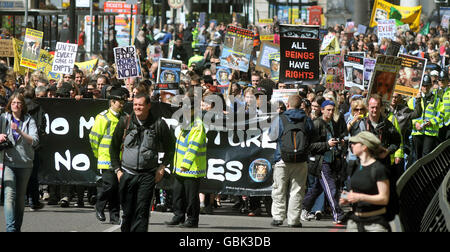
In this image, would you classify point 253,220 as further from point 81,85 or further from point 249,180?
point 81,85

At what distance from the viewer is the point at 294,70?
49.9 feet

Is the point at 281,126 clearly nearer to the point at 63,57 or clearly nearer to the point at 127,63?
the point at 127,63

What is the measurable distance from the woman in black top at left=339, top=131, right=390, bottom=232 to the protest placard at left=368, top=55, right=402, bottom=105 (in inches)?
216

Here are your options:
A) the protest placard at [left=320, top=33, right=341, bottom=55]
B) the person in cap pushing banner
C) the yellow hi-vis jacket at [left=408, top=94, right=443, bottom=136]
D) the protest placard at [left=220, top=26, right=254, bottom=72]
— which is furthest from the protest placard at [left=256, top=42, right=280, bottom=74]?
the person in cap pushing banner

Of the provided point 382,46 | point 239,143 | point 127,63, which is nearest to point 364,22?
point 382,46

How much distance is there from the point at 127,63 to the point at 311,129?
5962mm

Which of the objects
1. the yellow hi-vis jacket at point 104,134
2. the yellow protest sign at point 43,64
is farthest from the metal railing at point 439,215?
the yellow protest sign at point 43,64

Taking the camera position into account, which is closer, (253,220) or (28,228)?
(28,228)

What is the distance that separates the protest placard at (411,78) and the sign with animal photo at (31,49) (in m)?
7.32

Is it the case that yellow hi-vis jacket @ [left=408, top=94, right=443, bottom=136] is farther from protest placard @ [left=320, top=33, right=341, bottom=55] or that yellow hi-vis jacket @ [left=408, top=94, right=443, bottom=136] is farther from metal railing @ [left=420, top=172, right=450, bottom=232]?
metal railing @ [left=420, top=172, right=450, bottom=232]

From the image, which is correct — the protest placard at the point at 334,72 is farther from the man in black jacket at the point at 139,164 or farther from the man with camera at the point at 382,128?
the man in black jacket at the point at 139,164

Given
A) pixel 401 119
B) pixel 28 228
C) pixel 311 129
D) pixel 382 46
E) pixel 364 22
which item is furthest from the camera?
pixel 364 22

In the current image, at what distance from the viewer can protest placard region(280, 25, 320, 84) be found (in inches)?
593

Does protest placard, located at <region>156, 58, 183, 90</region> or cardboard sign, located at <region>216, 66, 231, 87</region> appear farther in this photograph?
cardboard sign, located at <region>216, 66, 231, 87</region>
